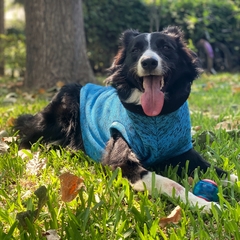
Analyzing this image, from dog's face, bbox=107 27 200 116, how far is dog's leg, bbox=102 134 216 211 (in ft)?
0.95

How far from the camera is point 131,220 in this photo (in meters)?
1.93

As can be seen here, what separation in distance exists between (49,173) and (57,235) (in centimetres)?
90

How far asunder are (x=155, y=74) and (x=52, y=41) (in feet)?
15.2

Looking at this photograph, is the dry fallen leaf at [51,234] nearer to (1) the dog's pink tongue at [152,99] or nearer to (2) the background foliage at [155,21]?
(1) the dog's pink tongue at [152,99]

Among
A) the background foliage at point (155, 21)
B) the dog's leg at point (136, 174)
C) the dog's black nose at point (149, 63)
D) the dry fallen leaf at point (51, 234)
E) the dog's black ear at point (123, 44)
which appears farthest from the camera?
the background foliage at point (155, 21)

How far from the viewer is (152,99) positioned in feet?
8.74

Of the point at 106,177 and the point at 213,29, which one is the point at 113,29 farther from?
the point at 106,177

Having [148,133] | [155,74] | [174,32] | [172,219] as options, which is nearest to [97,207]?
[172,219]

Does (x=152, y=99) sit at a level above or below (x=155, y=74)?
below

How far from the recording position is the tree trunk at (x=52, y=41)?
6.82 meters

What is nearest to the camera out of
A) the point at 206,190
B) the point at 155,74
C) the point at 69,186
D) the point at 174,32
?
the point at 69,186

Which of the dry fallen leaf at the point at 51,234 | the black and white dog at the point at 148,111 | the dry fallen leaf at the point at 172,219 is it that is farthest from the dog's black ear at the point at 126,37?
the dry fallen leaf at the point at 51,234

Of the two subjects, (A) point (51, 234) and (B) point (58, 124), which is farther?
(B) point (58, 124)

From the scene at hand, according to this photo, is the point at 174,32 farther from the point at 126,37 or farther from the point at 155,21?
the point at 155,21
